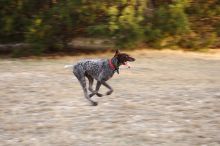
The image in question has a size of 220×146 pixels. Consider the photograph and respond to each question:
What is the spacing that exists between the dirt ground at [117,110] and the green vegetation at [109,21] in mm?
3746

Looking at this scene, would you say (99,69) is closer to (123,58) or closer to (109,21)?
(123,58)

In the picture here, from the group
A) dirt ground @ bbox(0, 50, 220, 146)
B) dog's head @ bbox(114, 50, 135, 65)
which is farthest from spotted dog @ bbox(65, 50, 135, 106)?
dirt ground @ bbox(0, 50, 220, 146)

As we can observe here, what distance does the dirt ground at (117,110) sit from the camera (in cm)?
738

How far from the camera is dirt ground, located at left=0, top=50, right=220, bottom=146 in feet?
24.2

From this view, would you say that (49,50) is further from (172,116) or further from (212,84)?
(172,116)

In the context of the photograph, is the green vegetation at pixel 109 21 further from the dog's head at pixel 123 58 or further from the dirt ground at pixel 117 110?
the dog's head at pixel 123 58

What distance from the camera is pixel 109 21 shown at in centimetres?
1736

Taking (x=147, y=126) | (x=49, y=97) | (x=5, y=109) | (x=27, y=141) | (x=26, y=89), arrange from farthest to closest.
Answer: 1. (x=26, y=89)
2. (x=49, y=97)
3. (x=5, y=109)
4. (x=147, y=126)
5. (x=27, y=141)

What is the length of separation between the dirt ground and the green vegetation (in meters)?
3.75

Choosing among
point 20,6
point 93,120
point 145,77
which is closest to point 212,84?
point 145,77

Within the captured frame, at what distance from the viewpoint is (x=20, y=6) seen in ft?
58.6

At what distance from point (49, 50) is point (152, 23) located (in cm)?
383

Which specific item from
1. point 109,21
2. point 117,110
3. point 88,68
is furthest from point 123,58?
point 109,21

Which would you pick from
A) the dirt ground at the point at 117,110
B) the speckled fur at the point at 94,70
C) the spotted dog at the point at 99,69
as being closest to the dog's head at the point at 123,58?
the spotted dog at the point at 99,69
